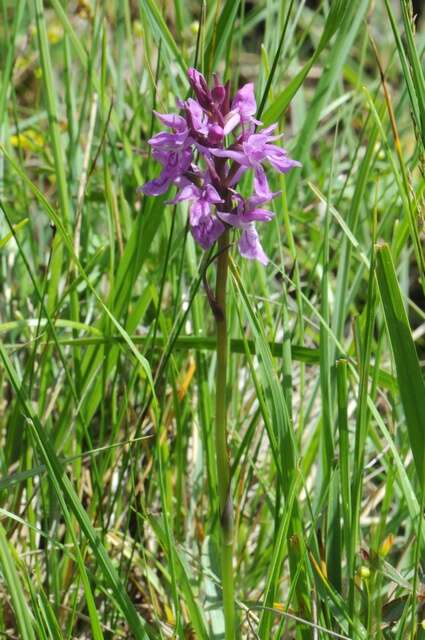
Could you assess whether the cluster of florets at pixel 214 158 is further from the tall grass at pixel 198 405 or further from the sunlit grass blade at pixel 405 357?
the sunlit grass blade at pixel 405 357

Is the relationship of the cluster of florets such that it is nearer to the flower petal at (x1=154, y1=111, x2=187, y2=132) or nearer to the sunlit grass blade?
the flower petal at (x1=154, y1=111, x2=187, y2=132)

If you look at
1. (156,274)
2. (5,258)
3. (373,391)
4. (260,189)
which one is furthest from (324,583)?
(5,258)

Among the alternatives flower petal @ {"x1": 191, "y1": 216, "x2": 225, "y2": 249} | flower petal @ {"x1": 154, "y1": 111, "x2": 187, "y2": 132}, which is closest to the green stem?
flower petal @ {"x1": 191, "y1": 216, "x2": 225, "y2": 249}

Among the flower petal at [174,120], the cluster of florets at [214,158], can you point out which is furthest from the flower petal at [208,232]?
the flower petal at [174,120]

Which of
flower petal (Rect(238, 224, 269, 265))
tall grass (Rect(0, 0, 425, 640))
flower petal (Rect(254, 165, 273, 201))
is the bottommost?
tall grass (Rect(0, 0, 425, 640))

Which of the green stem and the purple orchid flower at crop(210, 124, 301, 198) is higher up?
the purple orchid flower at crop(210, 124, 301, 198)

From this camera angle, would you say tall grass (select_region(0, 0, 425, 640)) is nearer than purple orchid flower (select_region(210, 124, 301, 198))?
No
